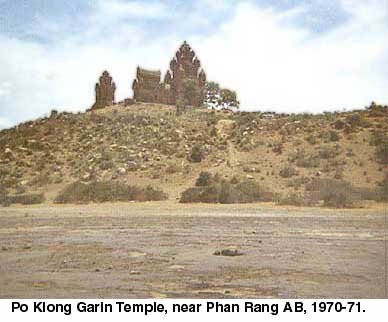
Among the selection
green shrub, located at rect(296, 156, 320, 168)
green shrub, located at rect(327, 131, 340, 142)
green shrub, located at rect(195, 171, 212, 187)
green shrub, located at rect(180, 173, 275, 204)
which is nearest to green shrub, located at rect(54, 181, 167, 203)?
green shrub, located at rect(180, 173, 275, 204)

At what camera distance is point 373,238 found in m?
8.76

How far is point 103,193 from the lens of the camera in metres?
14.0

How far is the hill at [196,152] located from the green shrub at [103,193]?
0.89 feet

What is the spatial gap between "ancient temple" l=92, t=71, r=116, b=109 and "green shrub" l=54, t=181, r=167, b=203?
2.50m

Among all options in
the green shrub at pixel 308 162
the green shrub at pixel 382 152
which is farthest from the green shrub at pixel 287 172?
the green shrub at pixel 382 152

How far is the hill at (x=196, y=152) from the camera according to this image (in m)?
14.6

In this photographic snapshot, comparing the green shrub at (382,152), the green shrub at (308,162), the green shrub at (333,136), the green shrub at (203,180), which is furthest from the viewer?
the green shrub at (333,136)

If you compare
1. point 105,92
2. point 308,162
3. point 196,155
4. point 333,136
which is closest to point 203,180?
point 196,155

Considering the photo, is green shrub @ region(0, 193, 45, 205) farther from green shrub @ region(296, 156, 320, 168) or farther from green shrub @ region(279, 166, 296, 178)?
green shrub @ region(296, 156, 320, 168)

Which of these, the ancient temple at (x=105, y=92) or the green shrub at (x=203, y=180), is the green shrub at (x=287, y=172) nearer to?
the green shrub at (x=203, y=180)

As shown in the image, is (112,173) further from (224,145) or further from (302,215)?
(302,215)

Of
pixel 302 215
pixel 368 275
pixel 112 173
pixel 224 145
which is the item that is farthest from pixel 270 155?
pixel 368 275

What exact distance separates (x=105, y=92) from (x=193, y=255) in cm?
1028

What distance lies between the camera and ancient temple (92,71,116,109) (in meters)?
16.0
